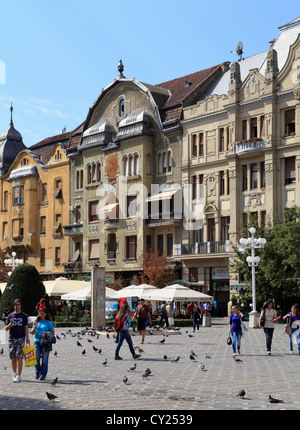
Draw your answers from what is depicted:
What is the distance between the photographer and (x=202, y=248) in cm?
4922

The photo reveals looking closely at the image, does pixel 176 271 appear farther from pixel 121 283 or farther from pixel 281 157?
pixel 281 157

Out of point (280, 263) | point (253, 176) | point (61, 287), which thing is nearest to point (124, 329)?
point (61, 287)

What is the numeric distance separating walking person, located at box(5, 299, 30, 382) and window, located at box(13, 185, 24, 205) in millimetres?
52334

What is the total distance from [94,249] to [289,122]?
20.7 meters

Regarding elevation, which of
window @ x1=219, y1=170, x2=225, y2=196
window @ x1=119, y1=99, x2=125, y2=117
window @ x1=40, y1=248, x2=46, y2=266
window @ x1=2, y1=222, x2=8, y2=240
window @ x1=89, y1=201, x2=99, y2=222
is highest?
window @ x1=119, y1=99, x2=125, y2=117

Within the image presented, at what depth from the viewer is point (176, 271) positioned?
51.0m

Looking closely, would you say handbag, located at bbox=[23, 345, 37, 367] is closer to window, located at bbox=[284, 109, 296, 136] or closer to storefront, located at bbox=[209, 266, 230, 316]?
window, located at bbox=[284, 109, 296, 136]

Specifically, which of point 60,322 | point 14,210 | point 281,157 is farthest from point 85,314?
point 14,210

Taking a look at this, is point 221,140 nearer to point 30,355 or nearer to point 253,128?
point 253,128

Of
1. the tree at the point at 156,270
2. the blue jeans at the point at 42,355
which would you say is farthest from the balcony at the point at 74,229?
the blue jeans at the point at 42,355

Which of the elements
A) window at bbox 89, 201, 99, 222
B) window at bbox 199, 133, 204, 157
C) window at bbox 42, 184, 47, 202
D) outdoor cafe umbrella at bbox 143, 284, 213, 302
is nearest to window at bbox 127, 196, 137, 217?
window at bbox 89, 201, 99, 222

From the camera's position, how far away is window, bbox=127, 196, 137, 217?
54.2 m

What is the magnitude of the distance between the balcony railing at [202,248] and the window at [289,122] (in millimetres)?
8412

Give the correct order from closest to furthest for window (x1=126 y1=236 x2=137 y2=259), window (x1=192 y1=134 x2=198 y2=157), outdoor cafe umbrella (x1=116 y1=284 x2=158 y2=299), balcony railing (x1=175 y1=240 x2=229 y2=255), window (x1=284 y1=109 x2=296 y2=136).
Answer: outdoor cafe umbrella (x1=116 y1=284 x2=158 y2=299)
window (x1=284 y1=109 x2=296 y2=136)
balcony railing (x1=175 y1=240 x2=229 y2=255)
window (x1=192 y1=134 x2=198 y2=157)
window (x1=126 y1=236 x2=137 y2=259)
